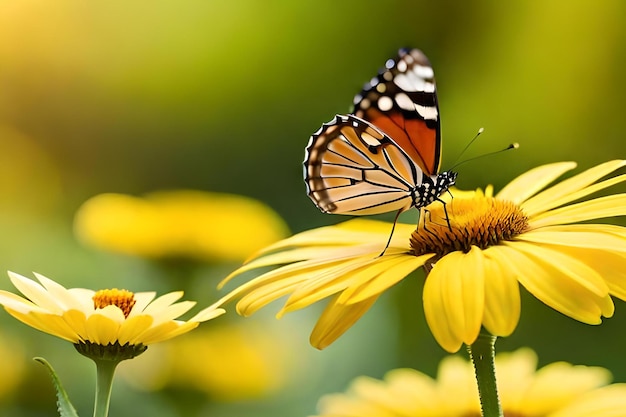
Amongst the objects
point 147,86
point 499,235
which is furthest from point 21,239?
point 499,235

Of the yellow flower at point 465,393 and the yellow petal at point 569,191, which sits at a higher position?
the yellow petal at point 569,191

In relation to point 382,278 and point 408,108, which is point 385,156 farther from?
point 382,278

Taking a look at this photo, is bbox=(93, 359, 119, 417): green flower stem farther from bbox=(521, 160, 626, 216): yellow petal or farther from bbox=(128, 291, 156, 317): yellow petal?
bbox=(521, 160, 626, 216): yellow petal

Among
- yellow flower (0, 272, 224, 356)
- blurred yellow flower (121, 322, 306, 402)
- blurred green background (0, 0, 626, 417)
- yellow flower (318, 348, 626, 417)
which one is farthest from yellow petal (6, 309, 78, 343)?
blurred green background (0, 0, 626, 417)

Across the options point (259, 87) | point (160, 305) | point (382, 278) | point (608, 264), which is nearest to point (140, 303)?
point (160, 305)

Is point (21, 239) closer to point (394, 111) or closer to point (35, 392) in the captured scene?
point (35, 392)

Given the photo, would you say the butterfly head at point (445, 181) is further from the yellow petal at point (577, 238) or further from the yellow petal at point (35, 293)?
the yellow petal at point (35, 293)

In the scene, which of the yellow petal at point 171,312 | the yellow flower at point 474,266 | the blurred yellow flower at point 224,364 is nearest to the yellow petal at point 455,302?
the yellow flower at point 474,266
